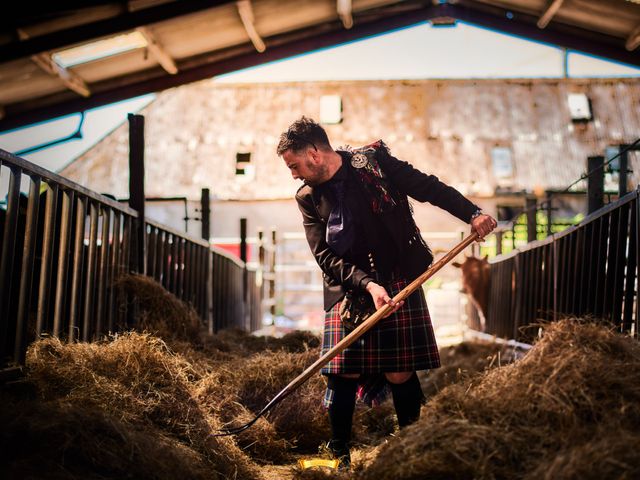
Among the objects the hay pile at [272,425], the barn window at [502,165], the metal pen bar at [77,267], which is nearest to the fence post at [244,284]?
the metal pen bar at [77,267]

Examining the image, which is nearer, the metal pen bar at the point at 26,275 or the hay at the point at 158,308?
the metal pen bar at the point at 26,275

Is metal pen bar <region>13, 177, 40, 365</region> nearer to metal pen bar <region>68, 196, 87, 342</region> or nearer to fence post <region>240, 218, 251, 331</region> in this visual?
metal pen bar <region>68, 196, 87, 342</region>

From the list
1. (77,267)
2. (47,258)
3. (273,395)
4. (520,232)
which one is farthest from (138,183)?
(520,232)

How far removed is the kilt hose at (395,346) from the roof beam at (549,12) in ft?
18.3

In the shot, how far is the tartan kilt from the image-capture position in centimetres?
313

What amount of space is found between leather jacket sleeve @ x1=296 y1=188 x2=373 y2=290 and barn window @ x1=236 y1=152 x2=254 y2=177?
18526 mm

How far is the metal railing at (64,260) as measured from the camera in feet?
10.2

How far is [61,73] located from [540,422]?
6311 mm

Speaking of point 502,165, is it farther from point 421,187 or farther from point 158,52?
point 421,187

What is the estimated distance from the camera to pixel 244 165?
860 inches

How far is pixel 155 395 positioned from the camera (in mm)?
3191

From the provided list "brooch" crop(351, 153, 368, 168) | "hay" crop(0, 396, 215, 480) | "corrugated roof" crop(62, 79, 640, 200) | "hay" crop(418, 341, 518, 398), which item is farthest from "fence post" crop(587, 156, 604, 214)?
"corrugated roof" crop(62, 79, 640, 200)

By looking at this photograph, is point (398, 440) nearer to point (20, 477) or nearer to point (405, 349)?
A: point (405, 349)

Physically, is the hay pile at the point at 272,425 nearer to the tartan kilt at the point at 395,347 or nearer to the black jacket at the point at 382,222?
the tartan kilt at the point at 395,347
